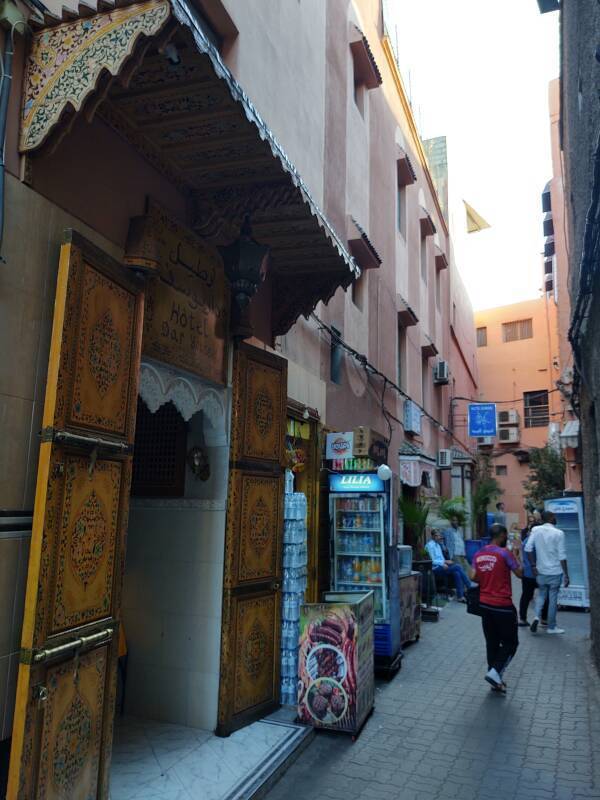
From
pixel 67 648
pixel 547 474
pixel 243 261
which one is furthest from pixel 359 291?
pixel 547 474

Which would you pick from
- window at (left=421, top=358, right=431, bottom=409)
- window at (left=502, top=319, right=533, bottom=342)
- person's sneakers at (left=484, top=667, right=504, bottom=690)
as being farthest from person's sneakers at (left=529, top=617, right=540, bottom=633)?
window at (left=502, top=319, right=533, bottom=342)

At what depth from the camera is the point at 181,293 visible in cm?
486

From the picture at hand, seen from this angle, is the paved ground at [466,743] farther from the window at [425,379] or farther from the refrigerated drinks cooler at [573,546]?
the window at [425,379]

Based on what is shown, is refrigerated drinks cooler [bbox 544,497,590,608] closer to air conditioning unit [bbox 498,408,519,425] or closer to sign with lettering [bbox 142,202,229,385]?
sign with lettering [bbox 142,202,229,385]

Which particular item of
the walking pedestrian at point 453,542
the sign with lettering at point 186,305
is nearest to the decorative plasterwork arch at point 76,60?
the sign with lettering at point 186,305

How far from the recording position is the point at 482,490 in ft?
74.3

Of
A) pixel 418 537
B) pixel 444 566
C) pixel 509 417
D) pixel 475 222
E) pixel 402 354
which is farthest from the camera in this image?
pixel 475 222

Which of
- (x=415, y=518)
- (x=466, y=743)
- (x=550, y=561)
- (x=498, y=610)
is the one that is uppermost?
(x=415, y=518)

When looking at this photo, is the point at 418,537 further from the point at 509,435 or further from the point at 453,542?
the point at 509,435

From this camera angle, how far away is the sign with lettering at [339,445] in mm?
8906

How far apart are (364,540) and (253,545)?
125 inches

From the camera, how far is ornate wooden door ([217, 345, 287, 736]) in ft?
17.7

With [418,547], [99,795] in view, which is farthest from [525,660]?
[99,795]

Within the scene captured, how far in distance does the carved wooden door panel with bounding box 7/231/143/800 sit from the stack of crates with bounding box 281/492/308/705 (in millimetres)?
2732
